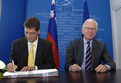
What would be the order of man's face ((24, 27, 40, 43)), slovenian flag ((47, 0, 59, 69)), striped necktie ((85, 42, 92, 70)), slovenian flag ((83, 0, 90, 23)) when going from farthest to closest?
slovenian flag ((83, 0, 90, 23)), slovenian flag ((47, 0, 59, 69)), striped necktie ((85, 42, 92, 70)), man's face ((24, 27, 40, 43))

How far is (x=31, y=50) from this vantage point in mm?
1957

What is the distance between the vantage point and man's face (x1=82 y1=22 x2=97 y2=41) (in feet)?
7.50

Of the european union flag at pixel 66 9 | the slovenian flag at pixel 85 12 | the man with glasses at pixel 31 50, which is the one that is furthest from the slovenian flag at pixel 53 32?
the man with glasses at pixel 31 50

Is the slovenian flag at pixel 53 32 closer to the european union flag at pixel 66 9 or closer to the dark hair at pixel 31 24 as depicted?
the european union flag at pixel 66 9

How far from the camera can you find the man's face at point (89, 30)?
229 centimetres

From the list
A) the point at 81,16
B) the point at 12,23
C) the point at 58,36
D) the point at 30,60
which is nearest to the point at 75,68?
the point at 30,60

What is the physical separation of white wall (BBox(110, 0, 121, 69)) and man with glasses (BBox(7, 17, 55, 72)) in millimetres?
2506

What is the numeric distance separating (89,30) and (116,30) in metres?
1.92

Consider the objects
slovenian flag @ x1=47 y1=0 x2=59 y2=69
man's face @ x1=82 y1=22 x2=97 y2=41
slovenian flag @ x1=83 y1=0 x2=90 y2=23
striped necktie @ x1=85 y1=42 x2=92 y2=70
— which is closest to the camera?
striped necktie @ x1=85 y1=42 x2=92 y2=70

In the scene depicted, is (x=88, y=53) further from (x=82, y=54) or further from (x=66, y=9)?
(x=66, y=9)

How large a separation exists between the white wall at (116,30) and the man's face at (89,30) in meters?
1.76

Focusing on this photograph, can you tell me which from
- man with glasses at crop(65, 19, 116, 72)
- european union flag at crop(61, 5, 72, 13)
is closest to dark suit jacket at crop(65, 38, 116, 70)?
man with glasses at crop(65, 19, 116, 72)

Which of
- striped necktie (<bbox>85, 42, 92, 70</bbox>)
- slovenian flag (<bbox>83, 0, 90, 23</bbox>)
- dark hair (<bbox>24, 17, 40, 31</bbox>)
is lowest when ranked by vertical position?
striped necktie (<bbox>85, 42, 92, 70</bbox>)

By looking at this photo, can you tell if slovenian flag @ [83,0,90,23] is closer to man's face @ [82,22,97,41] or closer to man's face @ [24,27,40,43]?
man's face @ [82,22,97,41]
